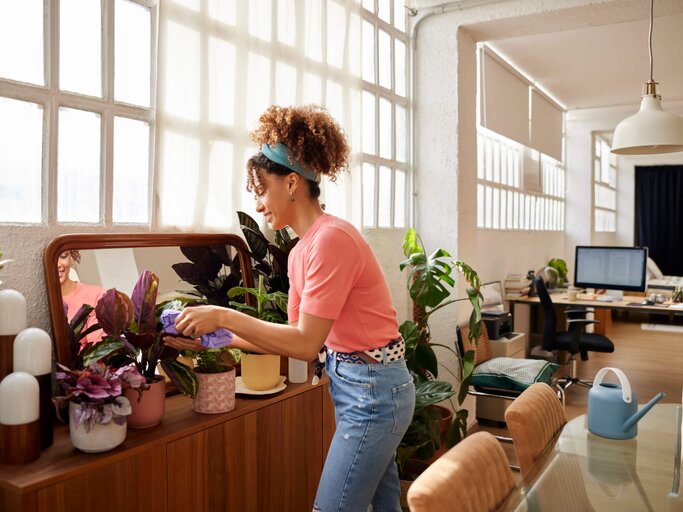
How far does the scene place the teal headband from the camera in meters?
1.74

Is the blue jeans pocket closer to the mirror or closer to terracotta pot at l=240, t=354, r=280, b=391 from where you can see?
terracotta pot at l=240, t=354, r=280, b=391

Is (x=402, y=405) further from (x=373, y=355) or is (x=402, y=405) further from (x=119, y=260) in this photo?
(x=119, y=260)

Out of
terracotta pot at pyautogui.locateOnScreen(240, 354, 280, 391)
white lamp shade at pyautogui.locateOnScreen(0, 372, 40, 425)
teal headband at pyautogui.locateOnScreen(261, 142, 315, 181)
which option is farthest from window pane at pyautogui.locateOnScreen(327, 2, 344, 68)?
white lamp shade at pyautogui.locateOnScreen(0, 372, 40, 425)

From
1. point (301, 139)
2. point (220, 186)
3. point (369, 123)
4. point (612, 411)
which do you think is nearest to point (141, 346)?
point (301, 139)

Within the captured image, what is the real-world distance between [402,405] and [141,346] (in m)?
0.75

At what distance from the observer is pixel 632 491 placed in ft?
5.47

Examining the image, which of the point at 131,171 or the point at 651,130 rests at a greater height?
A: the point at 651,130

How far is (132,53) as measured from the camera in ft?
7.05

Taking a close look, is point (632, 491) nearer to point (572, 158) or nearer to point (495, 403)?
point (495, 403)

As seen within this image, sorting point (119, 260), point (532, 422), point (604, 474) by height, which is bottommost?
point (604, 474)

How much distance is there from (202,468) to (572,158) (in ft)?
25.5

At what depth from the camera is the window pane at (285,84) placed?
2.81m

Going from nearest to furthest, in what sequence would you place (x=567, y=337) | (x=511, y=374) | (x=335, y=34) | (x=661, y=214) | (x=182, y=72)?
(x=182, y=72) → (x=335, y=34) → (x=511, y=374) → (x=567, y=337) → (x=661, y=214)

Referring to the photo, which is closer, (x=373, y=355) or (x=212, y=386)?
(x=373, y=355)
